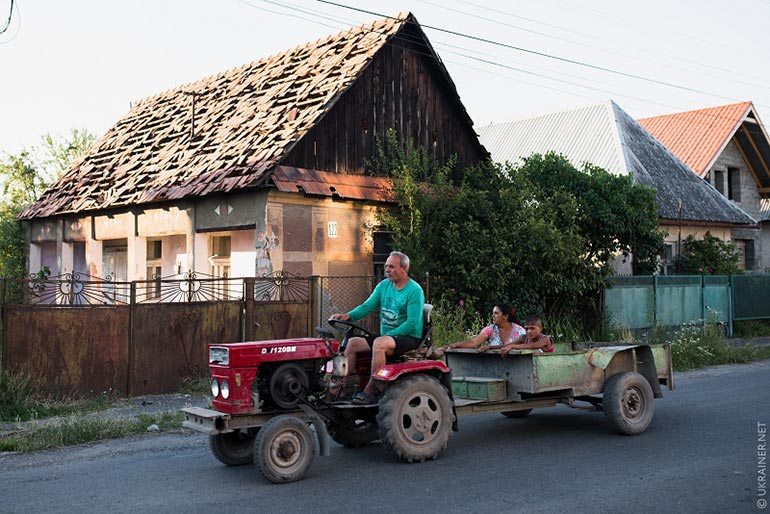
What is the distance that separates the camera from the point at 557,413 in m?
9.82

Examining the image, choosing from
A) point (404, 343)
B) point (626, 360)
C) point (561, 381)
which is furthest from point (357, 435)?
point (626, 360)

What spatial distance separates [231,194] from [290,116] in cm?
211

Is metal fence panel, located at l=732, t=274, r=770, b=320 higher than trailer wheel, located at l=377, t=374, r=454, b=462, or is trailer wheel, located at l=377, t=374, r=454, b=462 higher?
metal fence panel, located at l=732, t=274, r=770, b=320

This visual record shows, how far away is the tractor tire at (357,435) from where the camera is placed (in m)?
7.82

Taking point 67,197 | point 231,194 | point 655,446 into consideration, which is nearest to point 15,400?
point 231,194

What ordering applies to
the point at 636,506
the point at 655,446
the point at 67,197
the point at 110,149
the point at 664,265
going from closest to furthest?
the point at 636,506 < the point at 655,446 < the point at 67,197 < the point at 110,149 < the point at 664,265

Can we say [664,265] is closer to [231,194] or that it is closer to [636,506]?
[231,194]

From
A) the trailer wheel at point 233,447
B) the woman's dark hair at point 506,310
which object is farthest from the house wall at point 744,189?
the trailer wheel at point 233,447

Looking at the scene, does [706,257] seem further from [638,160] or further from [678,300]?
[678,300]

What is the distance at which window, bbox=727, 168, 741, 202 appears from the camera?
31.5 meters

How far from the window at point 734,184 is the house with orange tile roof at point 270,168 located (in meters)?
17.0

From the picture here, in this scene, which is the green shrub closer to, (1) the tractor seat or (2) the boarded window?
(1) the tractor seat

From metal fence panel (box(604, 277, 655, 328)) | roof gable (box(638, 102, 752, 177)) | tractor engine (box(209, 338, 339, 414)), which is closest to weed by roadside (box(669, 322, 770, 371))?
metal fence panel (box(604, 277, 655, 328))

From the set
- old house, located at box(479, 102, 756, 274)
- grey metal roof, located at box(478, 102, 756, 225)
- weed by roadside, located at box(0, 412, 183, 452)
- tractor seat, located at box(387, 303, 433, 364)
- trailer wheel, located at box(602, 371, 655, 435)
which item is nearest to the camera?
tractor seat, located at box(387, 303, 433, 364)
